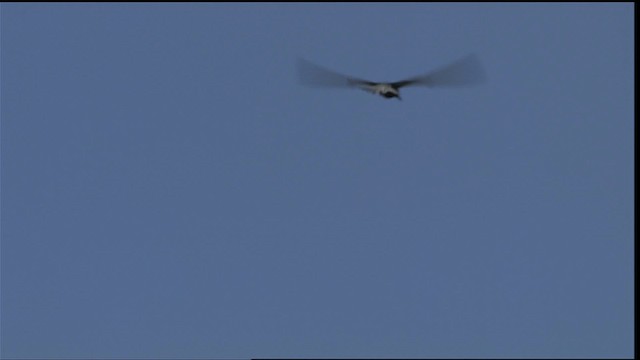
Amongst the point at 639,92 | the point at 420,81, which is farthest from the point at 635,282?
the point at 420,81

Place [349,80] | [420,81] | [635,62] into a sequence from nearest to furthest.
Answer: [635,62], [420,81], [349,80]

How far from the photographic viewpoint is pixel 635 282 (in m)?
24.1

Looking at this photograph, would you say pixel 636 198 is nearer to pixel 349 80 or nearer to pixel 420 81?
pixel 420 81

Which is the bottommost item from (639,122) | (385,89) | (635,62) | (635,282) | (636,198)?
(635,282)

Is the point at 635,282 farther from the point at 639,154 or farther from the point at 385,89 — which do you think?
the point at 385,89

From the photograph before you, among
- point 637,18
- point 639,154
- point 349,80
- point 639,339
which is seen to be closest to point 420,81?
point 349,80

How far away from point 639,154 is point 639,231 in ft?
6.70

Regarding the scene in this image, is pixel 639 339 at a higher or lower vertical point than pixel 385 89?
lower

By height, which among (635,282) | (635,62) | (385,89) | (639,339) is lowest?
(639,339)

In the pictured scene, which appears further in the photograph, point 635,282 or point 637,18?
point 637,18

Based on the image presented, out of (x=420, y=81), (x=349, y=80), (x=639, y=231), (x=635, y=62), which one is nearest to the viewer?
(x=639, y=231)

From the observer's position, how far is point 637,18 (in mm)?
27719

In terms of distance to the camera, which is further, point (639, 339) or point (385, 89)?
point (385, 89)

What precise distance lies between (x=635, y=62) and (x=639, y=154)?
362 cm
